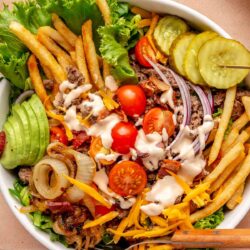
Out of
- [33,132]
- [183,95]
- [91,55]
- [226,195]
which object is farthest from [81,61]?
[226,195]

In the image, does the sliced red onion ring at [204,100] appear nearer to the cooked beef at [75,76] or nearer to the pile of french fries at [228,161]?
the pile of french fries at [228,161]

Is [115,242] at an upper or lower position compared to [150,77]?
lower

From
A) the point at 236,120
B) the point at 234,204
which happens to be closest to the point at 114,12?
the point at 236,120

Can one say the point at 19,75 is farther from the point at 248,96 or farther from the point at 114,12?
the point at 248,96

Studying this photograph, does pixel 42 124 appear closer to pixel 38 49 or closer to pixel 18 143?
pixel 18 143

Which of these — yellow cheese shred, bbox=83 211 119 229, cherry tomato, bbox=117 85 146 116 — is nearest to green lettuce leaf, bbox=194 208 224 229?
yellow cheese shred, bbox=83 211 119 229

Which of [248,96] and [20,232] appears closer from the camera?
[248,96]

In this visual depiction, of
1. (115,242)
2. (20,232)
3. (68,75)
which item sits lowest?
(20,232)
